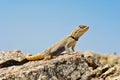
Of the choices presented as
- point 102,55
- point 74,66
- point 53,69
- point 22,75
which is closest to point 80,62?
point 74,66

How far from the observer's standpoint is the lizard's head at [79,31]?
61.5 feet

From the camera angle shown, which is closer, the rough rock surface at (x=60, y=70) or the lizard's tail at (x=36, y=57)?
the rough rock surface at (x=60, y=70)

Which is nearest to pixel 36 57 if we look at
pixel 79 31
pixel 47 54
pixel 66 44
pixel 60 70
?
pixel 47 54

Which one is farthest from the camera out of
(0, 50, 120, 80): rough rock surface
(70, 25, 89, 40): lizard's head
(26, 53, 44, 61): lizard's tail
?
(70, 25, 89, 40): lizard's head

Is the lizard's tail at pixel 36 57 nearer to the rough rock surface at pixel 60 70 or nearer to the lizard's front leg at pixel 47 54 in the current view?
the lizard's front leg at pixel 47 54

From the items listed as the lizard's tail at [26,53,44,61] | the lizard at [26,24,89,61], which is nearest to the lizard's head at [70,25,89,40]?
the lizard at [26,24,89,61]

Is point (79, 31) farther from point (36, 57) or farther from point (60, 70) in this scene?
point (60, 70)

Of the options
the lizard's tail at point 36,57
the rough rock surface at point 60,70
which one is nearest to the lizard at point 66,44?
the lizard's tail at point 36,57

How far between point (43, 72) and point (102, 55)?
72.3ft

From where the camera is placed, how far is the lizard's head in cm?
1875

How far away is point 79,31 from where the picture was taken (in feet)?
61.8

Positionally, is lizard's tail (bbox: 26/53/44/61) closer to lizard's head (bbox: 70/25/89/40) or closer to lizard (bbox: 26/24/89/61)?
lizard (bbox: 26/24/89/61)

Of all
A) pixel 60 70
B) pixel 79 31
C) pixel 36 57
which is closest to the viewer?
pixel 60 70

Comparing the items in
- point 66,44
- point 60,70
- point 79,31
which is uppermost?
point 79,31
